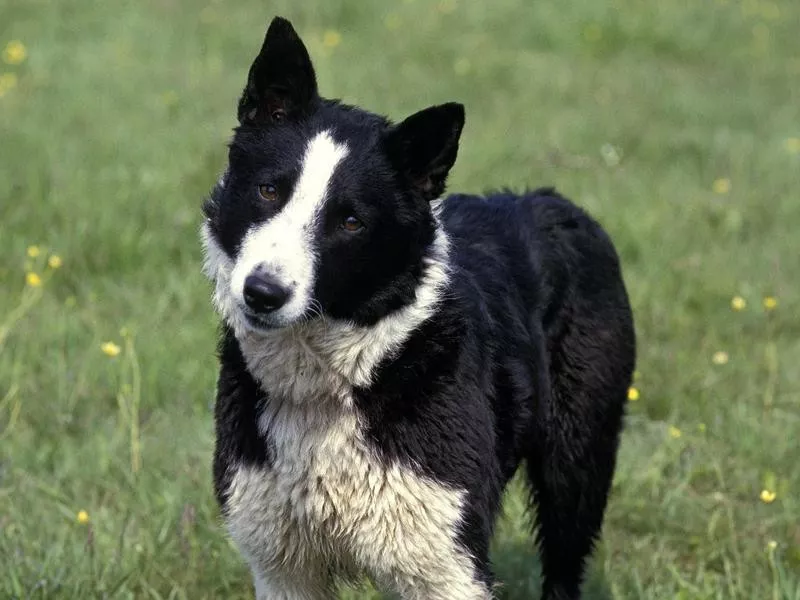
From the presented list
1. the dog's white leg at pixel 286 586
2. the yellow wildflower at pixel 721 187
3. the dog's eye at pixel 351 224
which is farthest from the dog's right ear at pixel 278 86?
the yellow wildflower at pixel 721 187

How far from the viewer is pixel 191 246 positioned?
6.59 metres

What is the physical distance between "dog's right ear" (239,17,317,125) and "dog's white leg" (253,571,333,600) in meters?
1.24

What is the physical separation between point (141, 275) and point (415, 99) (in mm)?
3681

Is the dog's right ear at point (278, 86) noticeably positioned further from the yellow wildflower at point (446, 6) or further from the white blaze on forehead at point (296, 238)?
the yellow wildflower at point (446, 6)

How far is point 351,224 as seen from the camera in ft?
10.3

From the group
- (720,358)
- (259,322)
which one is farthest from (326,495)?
(720,358)

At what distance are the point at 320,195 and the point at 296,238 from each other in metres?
0.15

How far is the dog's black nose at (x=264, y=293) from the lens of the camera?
2.87 metres

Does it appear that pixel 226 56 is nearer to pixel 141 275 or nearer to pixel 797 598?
pixel 141 275

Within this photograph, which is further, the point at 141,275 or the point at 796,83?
the point at 796,83

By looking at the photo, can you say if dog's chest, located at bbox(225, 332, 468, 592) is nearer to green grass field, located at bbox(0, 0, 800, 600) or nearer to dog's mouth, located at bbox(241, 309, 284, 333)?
dog's mouth, located at bbox(241, 309, 284, 333)

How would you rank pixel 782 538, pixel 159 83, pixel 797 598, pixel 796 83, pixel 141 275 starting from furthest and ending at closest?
pixel 796 83
pixel 159 83
pixel 141 275
pixel 782 538
pixel 797 598

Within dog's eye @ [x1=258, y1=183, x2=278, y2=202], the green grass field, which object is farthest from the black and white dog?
the green grass field

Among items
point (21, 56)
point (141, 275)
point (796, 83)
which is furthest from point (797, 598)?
point (796, 83)
